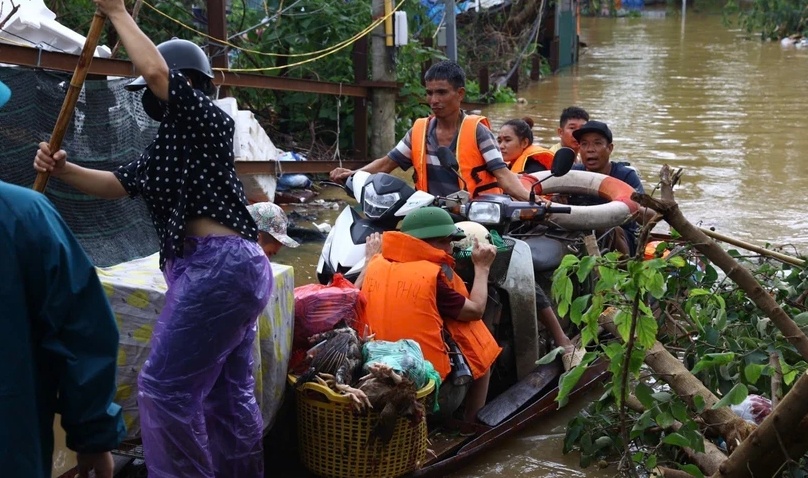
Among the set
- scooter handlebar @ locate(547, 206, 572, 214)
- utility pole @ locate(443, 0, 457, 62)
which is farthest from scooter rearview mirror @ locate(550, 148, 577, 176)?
utility pole @ locate(443, 0, 457, 62)

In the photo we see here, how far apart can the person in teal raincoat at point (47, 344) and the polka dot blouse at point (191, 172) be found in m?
1.17

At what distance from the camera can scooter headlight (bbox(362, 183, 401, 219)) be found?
5090 mm

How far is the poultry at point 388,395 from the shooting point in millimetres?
4027

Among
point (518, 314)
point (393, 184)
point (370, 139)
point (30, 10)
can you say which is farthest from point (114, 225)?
point (370, 139)

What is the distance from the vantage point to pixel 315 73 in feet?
37.9

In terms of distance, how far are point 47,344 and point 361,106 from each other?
8887mm

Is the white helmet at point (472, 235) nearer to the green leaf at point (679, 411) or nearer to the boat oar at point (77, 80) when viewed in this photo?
the green leaf at point (679, 411)

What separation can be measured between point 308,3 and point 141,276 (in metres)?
7.60

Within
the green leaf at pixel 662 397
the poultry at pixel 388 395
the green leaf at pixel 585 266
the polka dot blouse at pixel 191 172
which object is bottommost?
the poultry at pixel 388 395

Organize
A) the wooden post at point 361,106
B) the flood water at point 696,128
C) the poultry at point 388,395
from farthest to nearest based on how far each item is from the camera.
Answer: the wooden post at point 361,106 < the flood water at point 696,128 < the poultry at point 388,395

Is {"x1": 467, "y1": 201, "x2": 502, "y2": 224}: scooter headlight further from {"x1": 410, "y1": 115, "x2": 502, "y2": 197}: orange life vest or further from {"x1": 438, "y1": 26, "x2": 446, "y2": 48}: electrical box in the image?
{"x1": 438, "y1": 26, "x2": 446, "y2": 48}: electrical box

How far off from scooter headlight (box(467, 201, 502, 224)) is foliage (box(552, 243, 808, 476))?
87 cm

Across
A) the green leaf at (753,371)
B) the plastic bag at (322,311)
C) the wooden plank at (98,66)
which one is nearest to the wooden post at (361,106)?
the wooden plank at (98,66)

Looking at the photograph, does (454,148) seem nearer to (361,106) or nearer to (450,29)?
(361,106)
